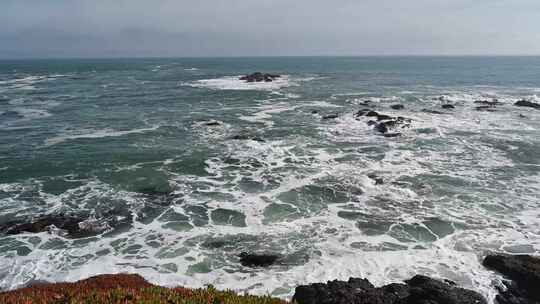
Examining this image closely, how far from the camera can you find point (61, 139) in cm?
4059

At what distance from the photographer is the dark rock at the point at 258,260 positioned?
17.9 metres

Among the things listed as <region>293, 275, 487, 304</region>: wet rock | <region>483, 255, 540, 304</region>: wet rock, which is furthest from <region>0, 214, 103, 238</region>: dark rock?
<region>483, 255, 540, 304</region>: wet rock

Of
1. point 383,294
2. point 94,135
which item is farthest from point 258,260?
point 94,135

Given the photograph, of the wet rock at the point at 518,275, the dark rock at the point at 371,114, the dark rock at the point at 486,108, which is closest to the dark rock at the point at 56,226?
the wet rock at the point at 518,275

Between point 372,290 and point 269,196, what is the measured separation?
12504 mm

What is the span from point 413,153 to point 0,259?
105 ft

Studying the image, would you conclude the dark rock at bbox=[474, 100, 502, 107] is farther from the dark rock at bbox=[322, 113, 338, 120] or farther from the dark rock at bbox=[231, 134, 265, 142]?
the dark rock at bbox=[231, 134, 265, 142]

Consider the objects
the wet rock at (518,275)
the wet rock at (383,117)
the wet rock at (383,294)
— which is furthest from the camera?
the wet rock at (383,117)

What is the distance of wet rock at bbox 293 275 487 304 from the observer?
45.0 ft

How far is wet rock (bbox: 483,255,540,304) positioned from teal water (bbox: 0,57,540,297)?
2.54 ft

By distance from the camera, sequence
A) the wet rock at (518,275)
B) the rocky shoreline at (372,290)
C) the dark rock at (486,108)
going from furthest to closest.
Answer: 1. the dark rock at (486,108)
2. the wet rock at (518,275)
3. the rocky shoreline at (372,290)

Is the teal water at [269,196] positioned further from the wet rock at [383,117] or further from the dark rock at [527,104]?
the dark rock at [527,104]

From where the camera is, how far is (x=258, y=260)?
1803cm

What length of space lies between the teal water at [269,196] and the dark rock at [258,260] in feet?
1.65
